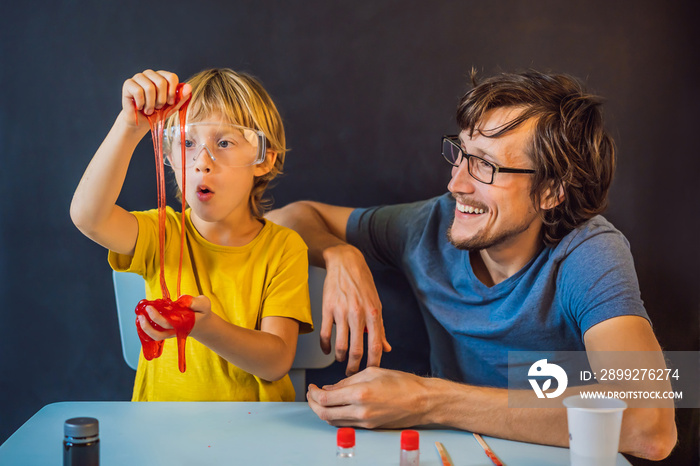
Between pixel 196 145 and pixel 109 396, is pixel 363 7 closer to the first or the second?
pixel 196 145

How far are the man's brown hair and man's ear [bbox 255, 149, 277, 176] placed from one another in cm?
53

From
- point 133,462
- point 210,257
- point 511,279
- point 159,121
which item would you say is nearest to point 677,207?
point 511,279

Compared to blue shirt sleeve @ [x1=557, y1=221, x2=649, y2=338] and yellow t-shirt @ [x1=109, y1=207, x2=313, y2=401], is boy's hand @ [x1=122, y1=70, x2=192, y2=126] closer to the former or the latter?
yellow t-shirt @ [x1=109, y1=207, x2=313, y2=401]

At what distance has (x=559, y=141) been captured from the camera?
1587mm

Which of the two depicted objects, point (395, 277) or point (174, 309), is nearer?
point (174, 309)

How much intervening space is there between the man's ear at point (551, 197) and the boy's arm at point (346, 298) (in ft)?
1.62

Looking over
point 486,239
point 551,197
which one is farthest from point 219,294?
point 551,197

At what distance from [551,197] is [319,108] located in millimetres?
792

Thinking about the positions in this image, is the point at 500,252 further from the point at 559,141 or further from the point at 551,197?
the point at 559,141

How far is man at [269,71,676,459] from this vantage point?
1.37m

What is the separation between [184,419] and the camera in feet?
4.02

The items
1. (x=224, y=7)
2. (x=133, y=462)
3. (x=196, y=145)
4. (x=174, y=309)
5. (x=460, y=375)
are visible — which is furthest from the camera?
(x=224, y=7)

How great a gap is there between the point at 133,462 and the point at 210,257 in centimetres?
67

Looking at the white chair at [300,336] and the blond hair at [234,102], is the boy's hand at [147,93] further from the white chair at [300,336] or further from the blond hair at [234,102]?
the white chair at [300,336]
